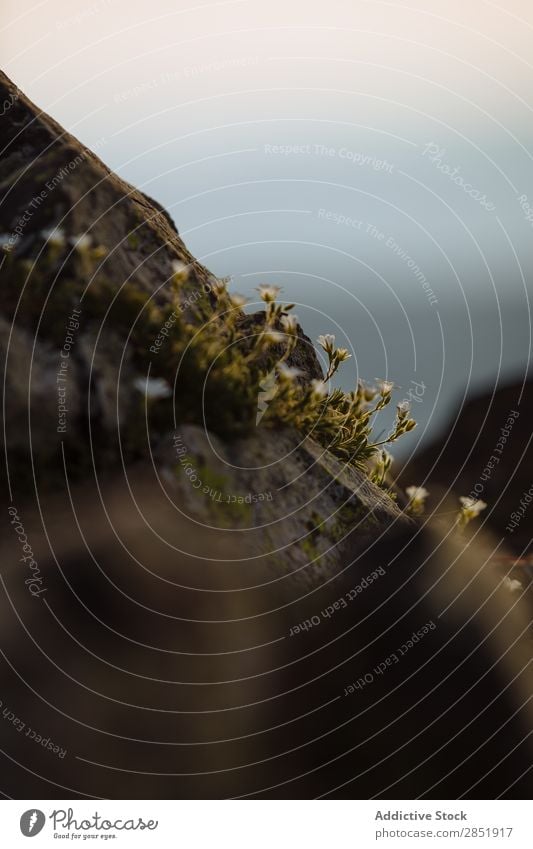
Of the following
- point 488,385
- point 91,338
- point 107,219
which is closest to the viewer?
point 91,338

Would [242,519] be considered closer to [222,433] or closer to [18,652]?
[222,433]

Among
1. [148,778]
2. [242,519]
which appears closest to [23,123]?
[242,519]

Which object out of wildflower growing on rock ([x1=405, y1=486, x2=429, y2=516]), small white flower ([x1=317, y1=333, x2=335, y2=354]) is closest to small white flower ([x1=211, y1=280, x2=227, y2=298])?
small white flower ([x1=317, y1=333, x2=335, y2=354])

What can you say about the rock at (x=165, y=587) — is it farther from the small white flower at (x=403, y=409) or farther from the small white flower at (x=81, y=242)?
the small white flower at (x=403, y=409)

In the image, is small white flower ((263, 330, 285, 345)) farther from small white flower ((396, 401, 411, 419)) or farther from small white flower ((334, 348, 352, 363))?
small white flower ((396, 401, 411, 419))

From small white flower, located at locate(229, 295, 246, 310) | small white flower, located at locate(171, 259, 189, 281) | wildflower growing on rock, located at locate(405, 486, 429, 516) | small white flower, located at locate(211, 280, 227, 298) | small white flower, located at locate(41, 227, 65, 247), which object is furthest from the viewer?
wildflower growing on rock, located at locate(405, 486, 429, 516)

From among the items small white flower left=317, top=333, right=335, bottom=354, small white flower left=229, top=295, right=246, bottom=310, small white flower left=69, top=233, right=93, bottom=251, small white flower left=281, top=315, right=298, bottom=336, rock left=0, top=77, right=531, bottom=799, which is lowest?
rock left=0, top=77, right=531, bottom=799
